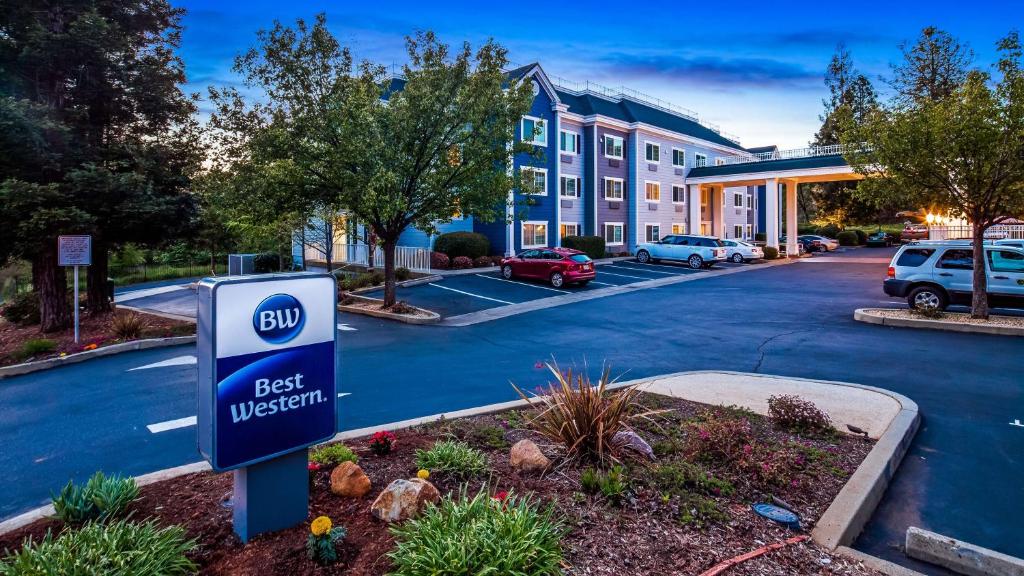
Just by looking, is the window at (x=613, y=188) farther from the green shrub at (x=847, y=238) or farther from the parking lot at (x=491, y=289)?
the green shrub at (x=847, y=238)

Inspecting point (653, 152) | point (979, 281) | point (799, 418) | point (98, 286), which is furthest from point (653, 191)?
point (799, 418)

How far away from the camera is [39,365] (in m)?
11.6

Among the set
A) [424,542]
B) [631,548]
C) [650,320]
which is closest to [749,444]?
[631,548]

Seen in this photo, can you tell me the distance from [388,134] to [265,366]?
13285 mm

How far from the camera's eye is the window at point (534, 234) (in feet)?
107

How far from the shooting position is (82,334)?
14477mm

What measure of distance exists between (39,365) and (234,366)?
11.5 metres

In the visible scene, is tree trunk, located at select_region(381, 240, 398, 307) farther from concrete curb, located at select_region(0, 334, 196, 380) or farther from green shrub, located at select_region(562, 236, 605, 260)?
green shrub, located at select_region(562, 236, 605, 260)

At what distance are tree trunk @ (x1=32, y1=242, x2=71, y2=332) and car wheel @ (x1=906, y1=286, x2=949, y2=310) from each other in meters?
23.0

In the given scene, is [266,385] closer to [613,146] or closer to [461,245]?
[461,245]

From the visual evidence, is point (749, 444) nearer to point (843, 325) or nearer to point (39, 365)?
point (843, 325)

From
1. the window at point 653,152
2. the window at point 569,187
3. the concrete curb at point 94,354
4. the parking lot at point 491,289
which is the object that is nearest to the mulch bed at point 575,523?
the concrete curb at point 94,354

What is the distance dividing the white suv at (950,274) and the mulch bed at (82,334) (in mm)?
18892

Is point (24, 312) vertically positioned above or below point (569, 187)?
below
